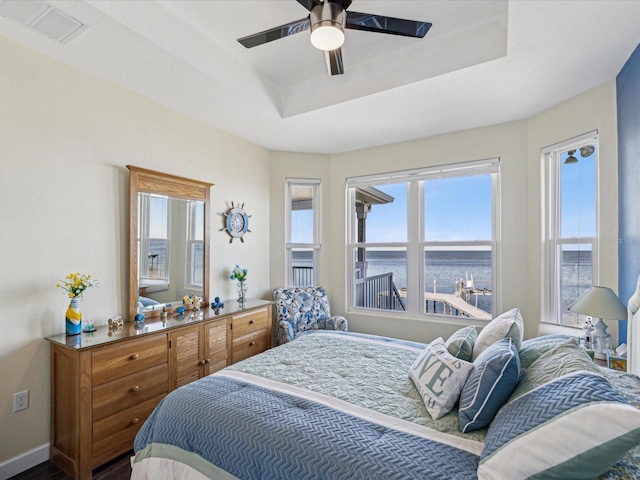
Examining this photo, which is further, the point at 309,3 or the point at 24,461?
the point at 24,461

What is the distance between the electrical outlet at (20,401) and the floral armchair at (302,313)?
6.82 ft

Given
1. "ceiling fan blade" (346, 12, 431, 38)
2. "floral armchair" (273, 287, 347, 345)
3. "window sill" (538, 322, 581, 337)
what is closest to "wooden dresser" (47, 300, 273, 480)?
"floral armchair" (273, 287, 347, 345)

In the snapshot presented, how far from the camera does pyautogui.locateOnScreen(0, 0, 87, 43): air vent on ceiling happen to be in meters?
1.75

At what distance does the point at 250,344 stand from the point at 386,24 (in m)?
2.94

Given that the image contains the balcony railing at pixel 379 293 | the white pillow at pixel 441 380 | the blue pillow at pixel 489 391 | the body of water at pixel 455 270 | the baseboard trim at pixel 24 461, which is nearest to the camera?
the blue pillow at pixel 489 391

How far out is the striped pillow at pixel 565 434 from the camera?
888 mm

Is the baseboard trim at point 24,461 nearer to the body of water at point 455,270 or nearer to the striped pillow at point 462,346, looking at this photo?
the striped pillow at point 462,346

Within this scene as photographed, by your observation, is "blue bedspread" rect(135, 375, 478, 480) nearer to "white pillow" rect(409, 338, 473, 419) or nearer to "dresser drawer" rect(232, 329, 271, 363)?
"white pillow" rect(409, 338, 473, 419)

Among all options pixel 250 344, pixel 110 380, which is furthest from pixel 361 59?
pixel 110 380

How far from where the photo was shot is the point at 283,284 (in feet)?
13.8

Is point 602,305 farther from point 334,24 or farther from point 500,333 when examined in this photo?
point 334,24

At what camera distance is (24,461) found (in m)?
2.09

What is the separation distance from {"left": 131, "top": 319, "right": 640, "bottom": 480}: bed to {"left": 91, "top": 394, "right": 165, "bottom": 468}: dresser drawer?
0.55 m

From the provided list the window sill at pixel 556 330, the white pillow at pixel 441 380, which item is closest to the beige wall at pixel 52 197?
A: the white pillow at pixel 441 380
